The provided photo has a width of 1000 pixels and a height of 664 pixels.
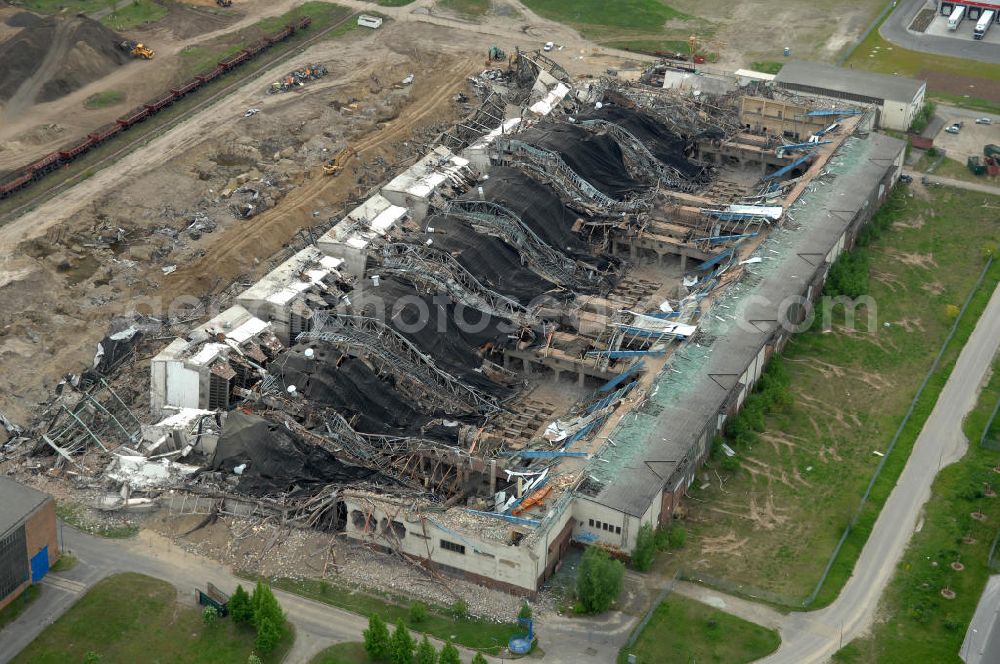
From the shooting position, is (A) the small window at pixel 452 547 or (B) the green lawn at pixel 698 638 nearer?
(B) the green lawn at pixel 698 638

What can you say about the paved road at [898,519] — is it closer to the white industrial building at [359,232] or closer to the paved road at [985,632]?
the paved road at [985,632]

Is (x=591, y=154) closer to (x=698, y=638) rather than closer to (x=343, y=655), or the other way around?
(x=698, y=638)

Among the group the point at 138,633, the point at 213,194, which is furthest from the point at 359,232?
the point at 138,633

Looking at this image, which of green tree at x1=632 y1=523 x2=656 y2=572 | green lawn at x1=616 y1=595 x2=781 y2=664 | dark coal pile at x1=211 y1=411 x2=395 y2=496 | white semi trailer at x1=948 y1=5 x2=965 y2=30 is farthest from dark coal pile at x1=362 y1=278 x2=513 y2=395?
white semi trailer at x1=948 y1=5 x2=965 y2=30

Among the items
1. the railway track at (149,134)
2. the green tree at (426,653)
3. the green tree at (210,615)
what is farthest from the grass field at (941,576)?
the railway track at (149,134)

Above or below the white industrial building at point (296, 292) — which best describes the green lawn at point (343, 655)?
below

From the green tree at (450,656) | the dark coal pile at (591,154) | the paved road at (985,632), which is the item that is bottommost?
the green tree at (450,656)

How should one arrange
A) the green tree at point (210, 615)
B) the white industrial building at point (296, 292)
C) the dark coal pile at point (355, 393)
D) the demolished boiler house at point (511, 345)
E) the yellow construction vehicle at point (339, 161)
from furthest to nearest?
the yellow construction vehicle at point (339, 161) < the white industrial building at point (296, 292) < the dark coal pile at point (355, 393) < the demolished boiler house at point (511, 345) < the green tree at point (210, 615)
